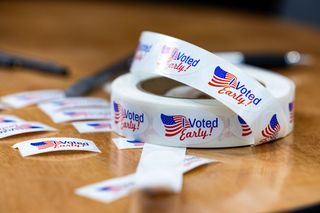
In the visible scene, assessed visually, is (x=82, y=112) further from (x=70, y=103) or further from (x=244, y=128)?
(x=244, y=128)

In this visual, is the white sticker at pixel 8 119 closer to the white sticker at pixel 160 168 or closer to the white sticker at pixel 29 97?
the white sticker at pixel 29 97

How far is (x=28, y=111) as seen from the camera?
0.77 metres

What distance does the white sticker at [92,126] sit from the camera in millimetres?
687

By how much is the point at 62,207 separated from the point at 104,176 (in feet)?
0.26

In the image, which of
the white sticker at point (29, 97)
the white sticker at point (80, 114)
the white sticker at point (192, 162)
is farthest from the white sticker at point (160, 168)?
the white sticker at point (29, 97)

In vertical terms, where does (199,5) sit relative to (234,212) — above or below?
below

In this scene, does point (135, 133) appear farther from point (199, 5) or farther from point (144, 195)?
point (199, 5)

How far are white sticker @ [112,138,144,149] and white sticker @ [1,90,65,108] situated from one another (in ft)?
0.65

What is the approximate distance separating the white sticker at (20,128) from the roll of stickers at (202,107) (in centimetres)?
9

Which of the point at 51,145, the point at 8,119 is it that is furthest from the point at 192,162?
the point at 8,119

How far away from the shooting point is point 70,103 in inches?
31.0

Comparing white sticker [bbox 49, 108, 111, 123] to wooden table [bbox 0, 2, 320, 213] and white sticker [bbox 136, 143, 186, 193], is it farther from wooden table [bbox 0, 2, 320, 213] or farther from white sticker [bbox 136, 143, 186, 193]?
white sticker [bbox 136, 143, 186, 193]

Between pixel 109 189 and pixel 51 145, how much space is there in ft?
0.42

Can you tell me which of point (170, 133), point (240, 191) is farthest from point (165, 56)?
point (240, 191)
